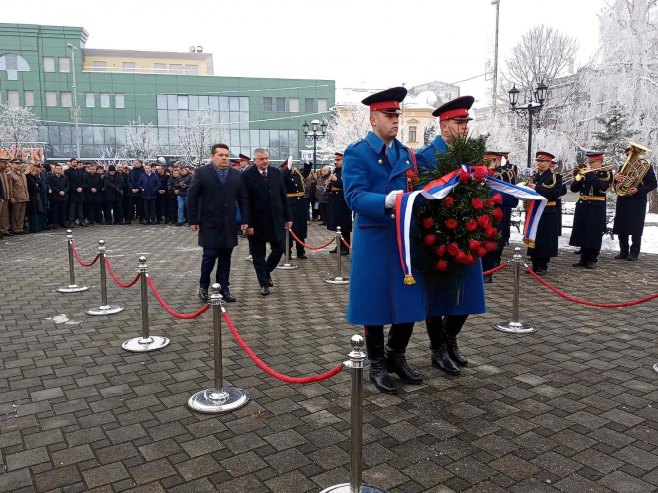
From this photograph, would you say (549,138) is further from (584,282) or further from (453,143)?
(453,143)

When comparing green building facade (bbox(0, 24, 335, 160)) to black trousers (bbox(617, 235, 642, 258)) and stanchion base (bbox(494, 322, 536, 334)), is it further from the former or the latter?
stanchion base (bbox(494, 322, 536, 334))

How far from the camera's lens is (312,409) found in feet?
14.9

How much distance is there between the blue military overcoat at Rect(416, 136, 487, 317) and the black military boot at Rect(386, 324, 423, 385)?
0.31m

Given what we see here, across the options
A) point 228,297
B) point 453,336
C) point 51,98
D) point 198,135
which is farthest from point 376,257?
point 51,98

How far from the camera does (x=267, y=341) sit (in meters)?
6.29

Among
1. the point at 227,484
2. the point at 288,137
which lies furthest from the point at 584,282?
the point at 288,137

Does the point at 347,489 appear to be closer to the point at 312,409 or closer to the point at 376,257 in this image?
the point at 312,409

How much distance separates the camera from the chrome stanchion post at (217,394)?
14.8 feet

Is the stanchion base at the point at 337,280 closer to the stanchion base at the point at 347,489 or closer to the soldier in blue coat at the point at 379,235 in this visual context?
the soldier in blue coat at the point at 379,235

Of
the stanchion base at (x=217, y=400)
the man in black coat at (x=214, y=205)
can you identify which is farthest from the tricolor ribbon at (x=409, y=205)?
the man in black coat at (x=214, y=205)

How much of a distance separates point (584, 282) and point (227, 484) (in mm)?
7968

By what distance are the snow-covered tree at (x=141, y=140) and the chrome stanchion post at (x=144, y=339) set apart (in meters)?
60.8

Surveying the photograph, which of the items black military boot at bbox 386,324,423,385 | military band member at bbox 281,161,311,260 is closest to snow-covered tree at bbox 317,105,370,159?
military band member at bbox 281,161,311,260

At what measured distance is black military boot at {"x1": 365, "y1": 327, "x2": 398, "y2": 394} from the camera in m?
4.79
